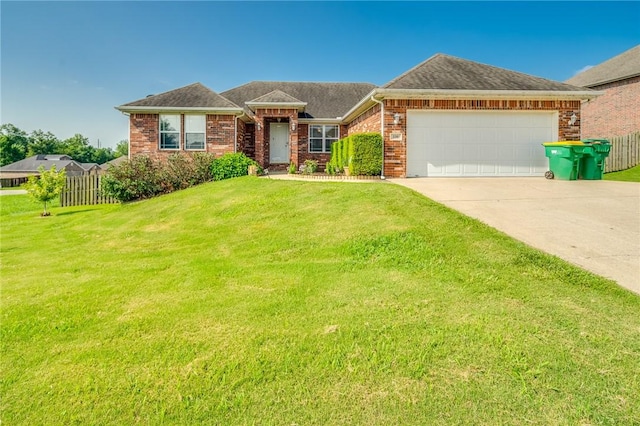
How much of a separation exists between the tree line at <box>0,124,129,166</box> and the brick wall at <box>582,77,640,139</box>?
2897 inches

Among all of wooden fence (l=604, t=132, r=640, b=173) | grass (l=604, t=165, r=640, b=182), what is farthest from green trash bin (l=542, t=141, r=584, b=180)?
wooden fence (l=604, t=132, r=640, b=173)

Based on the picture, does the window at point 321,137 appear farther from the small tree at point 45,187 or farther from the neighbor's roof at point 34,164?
the neighbor's roof at point 34,164

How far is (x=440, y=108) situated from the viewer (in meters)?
12.2

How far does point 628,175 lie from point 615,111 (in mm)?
10232

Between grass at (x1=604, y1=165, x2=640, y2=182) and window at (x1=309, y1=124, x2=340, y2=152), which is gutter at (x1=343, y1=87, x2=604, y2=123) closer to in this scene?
grass at (x1=604, y1=165, x2=640, y2=182)

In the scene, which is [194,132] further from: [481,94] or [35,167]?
[35,167]

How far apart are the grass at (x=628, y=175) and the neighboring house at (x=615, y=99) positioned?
660 centimetres

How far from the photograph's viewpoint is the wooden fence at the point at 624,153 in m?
16.7

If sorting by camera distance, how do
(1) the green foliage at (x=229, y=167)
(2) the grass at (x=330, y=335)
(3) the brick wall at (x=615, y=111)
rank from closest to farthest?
(2) the grass at (x=330, y=335) < (1) the green foliage at (x=229, y=167) < (3) the brick wall at (x=615, y=111)

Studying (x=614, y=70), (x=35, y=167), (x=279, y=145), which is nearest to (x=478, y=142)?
(x=279, y=145)

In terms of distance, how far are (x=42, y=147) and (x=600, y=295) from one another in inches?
3363

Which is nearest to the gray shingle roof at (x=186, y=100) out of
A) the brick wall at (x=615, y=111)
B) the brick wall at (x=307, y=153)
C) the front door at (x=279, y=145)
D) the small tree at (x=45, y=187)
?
the front door at (x=279, y=145)

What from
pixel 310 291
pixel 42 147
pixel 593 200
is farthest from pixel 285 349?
pixel 42 147

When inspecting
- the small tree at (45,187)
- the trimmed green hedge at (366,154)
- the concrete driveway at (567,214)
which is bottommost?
the concrete driveway at (567,214)
